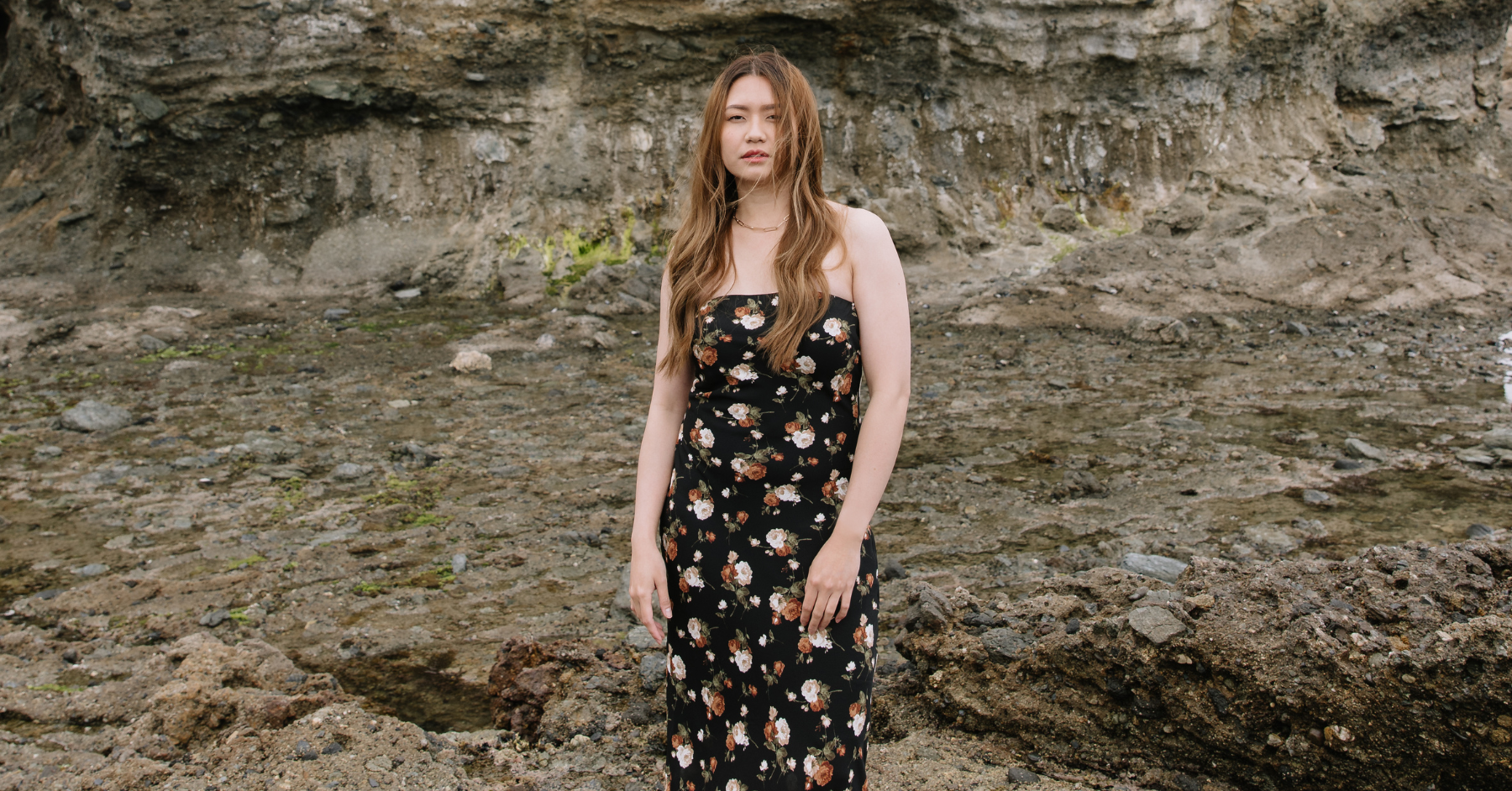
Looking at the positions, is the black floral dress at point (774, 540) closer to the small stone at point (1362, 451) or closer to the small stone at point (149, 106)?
the small stone at point (1362, 451)

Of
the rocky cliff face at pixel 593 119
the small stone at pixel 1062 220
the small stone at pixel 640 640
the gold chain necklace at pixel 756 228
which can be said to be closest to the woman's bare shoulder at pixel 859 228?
the gold chain necklace at pixel 756 228

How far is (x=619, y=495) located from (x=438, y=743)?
108 inches

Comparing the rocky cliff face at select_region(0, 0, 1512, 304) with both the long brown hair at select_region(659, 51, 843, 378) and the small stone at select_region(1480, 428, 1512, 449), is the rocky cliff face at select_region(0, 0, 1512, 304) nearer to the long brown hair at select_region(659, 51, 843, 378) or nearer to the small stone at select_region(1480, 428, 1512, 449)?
the small stone at select_region(1480, 428, 1512, 449)

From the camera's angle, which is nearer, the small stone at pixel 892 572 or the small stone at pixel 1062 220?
the small stone at pixel 892 572

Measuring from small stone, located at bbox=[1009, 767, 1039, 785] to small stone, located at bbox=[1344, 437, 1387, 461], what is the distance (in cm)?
433

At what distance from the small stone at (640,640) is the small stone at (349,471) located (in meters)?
3.01

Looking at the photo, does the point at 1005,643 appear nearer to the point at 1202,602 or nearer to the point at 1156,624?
the point at 1156,624

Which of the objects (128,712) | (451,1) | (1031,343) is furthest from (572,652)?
(451,1)

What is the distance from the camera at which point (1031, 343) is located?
374 inches

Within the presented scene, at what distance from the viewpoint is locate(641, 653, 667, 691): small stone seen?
3.36 m

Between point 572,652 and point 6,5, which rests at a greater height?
point 6,5

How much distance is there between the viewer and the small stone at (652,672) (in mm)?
3357

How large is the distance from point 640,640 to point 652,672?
42cm

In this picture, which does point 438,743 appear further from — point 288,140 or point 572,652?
point 288,140
